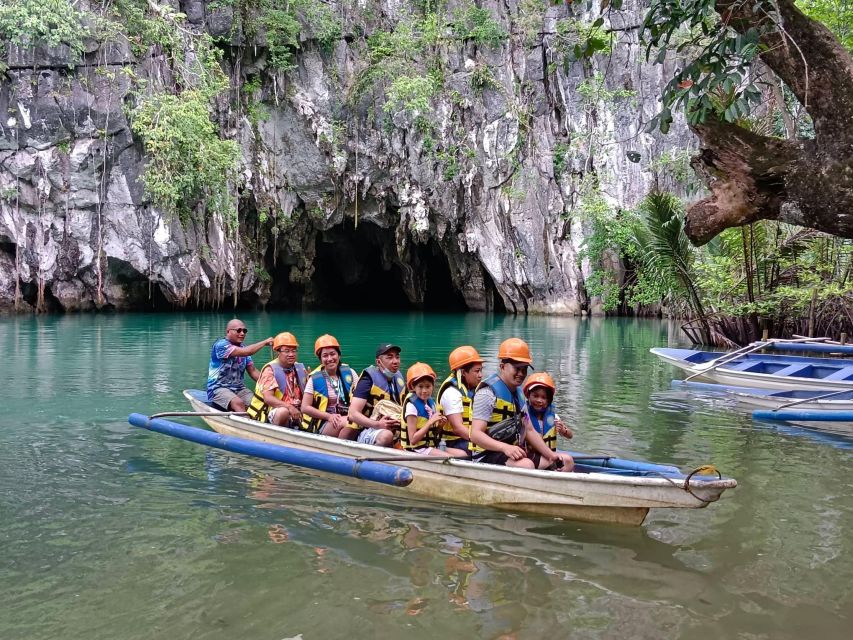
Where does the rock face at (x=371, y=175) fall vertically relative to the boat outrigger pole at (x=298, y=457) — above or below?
above

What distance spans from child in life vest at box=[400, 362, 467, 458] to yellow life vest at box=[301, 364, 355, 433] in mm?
1194

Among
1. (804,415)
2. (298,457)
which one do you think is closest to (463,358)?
(298,457)

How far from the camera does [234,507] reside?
5.44m

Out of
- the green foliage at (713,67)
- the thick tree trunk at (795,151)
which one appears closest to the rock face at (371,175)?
the green foliage at (713,67)

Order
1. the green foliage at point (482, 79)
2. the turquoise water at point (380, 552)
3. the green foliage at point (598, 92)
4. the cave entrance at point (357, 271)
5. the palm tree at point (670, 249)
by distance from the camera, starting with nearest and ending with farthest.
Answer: the turquoise water at point (380, 552) < the palm tree at point (670, 249) < the green foliage at point (598, 92) < the green foliage at point (482, 79) < the cave entrance at point (357, 271)

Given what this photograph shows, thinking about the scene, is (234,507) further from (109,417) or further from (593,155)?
(593,155)

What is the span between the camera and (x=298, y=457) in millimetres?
5949

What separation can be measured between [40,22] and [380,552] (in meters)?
24.3

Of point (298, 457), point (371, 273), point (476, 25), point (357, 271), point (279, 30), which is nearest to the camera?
point (298, 457)

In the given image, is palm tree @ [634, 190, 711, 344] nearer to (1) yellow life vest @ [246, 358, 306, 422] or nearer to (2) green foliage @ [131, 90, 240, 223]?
(1) yellow life vest @ [246, 358, 306, 422]

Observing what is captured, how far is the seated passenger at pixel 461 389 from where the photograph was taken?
18.3 feet

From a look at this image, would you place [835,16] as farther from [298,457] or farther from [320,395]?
[298,457]

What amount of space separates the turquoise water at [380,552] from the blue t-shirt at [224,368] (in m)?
0.88

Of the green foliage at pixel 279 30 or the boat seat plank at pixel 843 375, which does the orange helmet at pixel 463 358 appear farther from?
the green foliage at pixel 279 30
